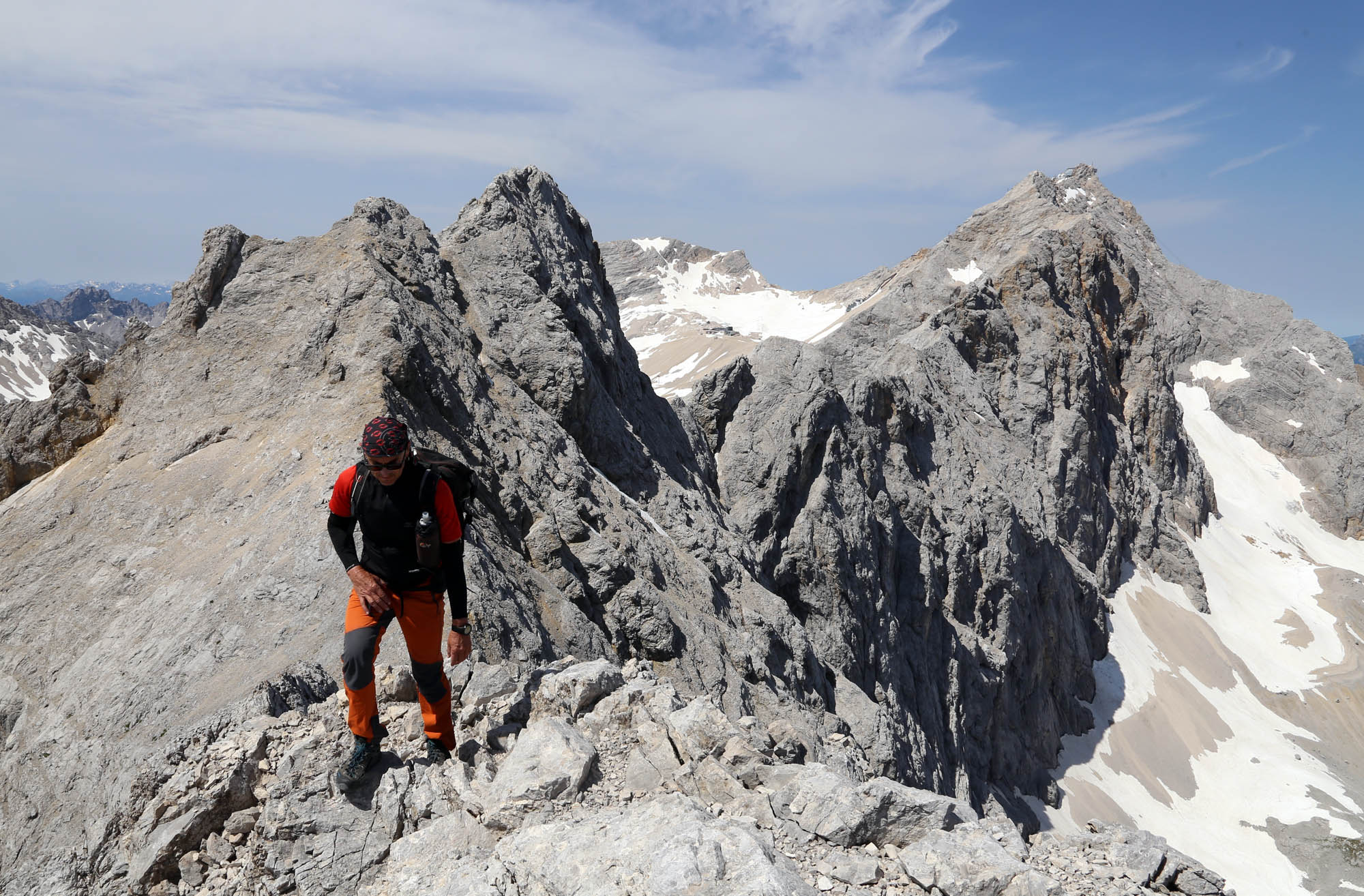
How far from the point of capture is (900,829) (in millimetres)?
7266

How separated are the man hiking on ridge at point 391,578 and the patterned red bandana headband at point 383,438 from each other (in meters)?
0.08

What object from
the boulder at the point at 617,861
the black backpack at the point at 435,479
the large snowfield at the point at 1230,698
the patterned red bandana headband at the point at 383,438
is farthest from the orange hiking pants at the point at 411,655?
the large snowfield at the point at 1230,698

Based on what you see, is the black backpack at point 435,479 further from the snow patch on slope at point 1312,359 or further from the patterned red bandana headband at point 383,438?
the snow patch on slope at point 1312,359

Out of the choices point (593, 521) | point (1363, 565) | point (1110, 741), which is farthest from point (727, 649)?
point (1363, 565)

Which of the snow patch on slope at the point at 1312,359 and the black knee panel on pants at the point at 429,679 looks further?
the snow patch on slope at the point at 1312,359

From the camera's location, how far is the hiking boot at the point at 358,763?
23.0ft

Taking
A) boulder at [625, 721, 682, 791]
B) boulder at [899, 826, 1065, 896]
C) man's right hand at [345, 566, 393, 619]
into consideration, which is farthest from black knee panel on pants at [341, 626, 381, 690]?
boulder at [899, 826, 1065, 896]

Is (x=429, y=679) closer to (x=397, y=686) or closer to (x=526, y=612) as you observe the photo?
(x=397, y=686)

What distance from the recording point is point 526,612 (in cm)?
1222

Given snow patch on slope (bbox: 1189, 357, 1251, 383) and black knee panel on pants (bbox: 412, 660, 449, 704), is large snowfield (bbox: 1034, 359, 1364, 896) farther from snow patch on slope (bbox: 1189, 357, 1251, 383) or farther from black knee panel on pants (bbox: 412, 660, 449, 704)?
black knee panel on pants (bbox: 412, 660, 449, 704)

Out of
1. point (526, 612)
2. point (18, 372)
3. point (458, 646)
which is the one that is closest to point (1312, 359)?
point (526, 612)

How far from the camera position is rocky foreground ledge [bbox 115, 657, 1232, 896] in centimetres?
626

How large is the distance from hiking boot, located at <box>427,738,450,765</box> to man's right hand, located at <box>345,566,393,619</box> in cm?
137

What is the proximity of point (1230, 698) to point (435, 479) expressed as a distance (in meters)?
68.1
